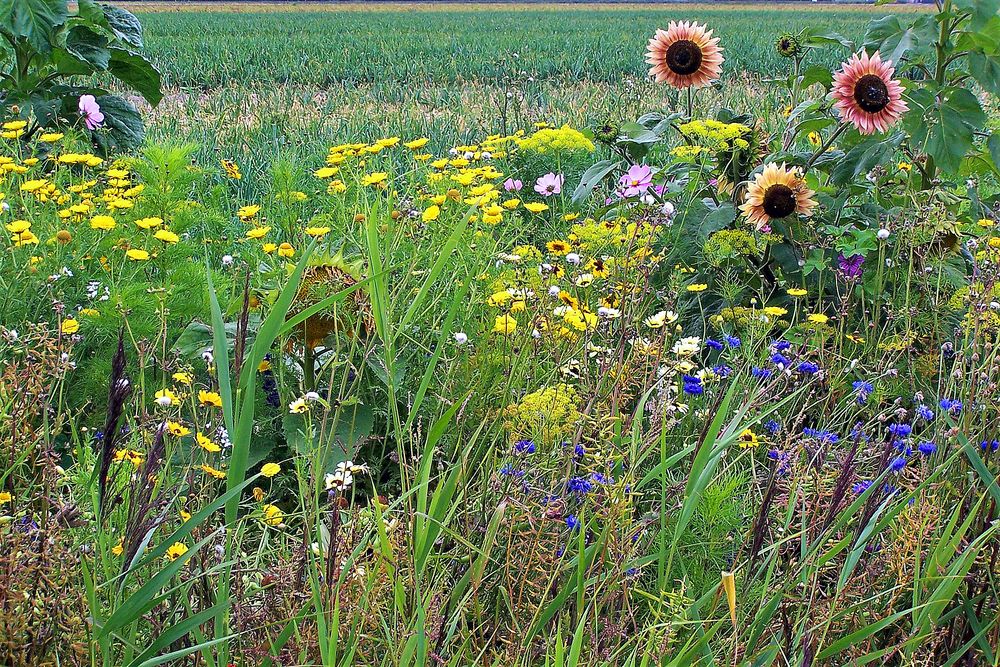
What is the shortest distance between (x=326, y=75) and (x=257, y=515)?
1480 centimetres

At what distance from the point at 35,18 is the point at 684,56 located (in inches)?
96.3

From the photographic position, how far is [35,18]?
366 centimetres

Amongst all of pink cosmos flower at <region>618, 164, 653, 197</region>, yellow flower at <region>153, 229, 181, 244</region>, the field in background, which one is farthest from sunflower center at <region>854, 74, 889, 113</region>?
yellow flower at <region>153, 229, 181, 244</region>

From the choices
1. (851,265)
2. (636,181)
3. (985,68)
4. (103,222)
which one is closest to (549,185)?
(636,181)

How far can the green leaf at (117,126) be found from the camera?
13.2 ft

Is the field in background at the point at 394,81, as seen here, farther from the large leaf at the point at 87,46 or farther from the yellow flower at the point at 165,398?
the yellow flower at the point at 165,398

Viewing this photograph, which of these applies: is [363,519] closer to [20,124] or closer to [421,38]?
[20,124]

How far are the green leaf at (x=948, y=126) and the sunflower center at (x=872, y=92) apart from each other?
0.41 feet

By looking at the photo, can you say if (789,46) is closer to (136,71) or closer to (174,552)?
(174,552)

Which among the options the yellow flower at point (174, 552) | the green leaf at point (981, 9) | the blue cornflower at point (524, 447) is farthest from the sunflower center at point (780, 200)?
the yellow flower at point (174, 552)

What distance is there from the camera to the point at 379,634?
1396 millimetres

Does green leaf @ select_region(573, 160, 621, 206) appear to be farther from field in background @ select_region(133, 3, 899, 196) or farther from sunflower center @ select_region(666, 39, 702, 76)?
field in background @ select_region(133, 3, 899, 196)

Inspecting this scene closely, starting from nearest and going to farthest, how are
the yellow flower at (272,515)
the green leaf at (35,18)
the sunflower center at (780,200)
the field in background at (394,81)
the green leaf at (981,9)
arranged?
the yellow flower at (272,515)
the green leaf at (981,9)
the sunflower center at (780,200)
the green leaf at (35,18)
the field in background at (394,81)

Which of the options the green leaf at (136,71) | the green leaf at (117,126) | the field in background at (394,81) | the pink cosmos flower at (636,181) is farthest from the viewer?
the field in background at (394,81)
